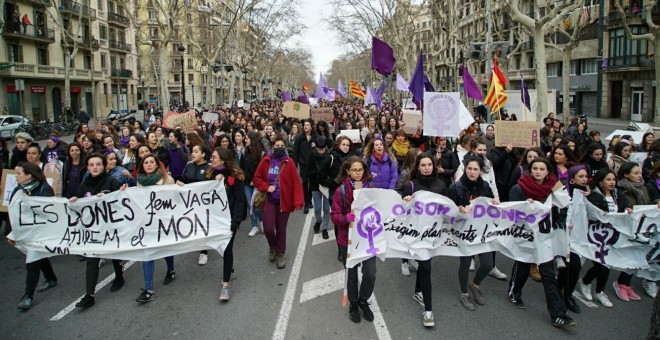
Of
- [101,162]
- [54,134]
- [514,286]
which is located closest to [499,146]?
[514,286]

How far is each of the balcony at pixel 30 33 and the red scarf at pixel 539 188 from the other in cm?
4183

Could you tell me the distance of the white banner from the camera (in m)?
5.33

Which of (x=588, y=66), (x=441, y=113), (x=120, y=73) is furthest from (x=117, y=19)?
(x=441, y=113)

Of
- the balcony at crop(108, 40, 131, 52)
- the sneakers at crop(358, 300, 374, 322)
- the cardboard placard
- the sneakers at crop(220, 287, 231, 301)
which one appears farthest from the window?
the balcony at crop(108, 40, 131, 52)

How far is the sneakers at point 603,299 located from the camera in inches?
201

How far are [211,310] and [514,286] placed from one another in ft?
10.4

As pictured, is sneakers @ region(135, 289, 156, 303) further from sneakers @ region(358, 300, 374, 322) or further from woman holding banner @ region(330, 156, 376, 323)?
sneakers @ region(358, 300, 374, 322)

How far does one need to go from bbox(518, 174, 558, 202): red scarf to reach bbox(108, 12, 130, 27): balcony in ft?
187

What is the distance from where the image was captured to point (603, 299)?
5.19 meters

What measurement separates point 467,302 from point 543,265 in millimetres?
845

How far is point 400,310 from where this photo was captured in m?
5.06

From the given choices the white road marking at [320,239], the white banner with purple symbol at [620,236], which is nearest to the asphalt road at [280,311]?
the white banner with purple symbol at [620,236]

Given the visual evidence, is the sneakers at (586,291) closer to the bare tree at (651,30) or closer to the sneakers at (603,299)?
the sneakers at (603,299)

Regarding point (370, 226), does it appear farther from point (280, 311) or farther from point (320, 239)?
point (320, 239)
